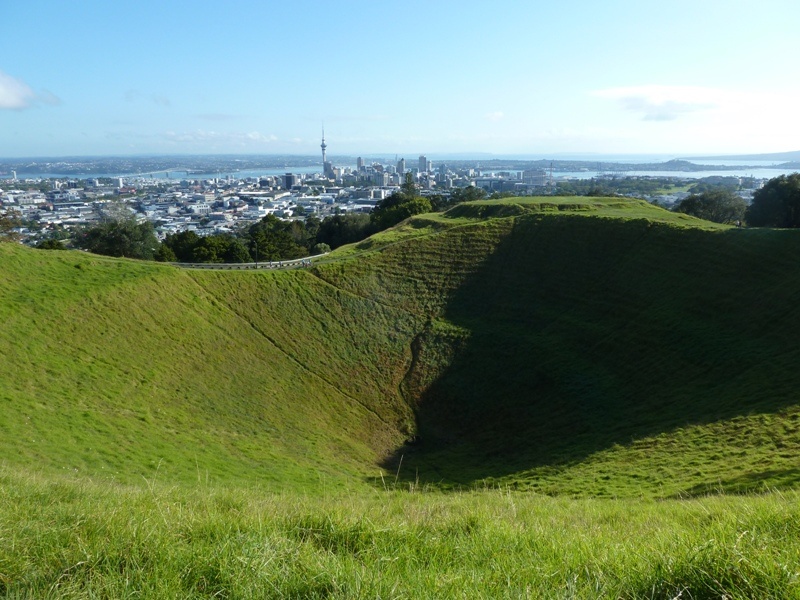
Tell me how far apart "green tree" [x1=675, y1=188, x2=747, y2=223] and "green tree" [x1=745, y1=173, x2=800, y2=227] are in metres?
10.5

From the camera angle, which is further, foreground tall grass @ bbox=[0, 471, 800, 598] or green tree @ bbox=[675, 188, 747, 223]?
green tree @ bbox=[675, 188, 747, 223]

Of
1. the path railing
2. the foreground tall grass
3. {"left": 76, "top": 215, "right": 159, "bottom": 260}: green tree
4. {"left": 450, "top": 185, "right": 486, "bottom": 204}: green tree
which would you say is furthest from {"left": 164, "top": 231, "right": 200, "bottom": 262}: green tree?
the foreground tall grass

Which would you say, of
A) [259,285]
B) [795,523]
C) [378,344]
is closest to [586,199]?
[378,344]

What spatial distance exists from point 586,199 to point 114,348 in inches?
1599

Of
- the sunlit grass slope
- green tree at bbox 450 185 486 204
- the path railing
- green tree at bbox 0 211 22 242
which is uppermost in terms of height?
green tree at bbox 450 185 486 204

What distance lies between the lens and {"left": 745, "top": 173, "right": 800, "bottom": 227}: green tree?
49.2 meters

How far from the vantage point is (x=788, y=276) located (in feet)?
90.7

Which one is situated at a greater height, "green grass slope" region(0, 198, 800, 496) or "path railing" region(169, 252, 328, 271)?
"path railing" region(169, 252, 328, 271)

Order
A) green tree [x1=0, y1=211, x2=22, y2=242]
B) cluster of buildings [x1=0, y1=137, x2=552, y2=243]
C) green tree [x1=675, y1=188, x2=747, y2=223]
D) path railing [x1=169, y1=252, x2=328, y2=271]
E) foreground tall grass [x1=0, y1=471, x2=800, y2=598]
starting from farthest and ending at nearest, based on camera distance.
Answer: cluster of buildings [x1=0, y1=137, x2=552, y2=243], green tree [x1=675, y1=188, x2=747, y2=223], green tree [x1=0, y1=211, x2=22, y2=242], path railing [x1=169, y1=252, x2=328, y2=271], foreground tall grass [x1=0, y1=471, x2=800, y2=598]

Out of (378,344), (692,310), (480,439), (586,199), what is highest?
(586,199)

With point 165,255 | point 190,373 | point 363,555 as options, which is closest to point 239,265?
point 190,373

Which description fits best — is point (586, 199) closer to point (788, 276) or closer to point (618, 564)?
point (788, 276)

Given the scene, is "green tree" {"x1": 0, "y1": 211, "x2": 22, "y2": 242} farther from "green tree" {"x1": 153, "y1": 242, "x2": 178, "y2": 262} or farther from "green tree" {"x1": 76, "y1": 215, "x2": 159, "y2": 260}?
"green tree" {"x1": 153, "y1": 242, "x2": 178, "y2": 262}

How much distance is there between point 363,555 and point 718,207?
240ft
